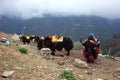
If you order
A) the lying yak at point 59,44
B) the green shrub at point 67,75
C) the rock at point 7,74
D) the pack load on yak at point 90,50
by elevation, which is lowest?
the green shrub at point 67,75

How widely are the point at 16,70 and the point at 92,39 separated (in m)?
8.13

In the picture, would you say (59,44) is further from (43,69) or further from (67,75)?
(67,75)

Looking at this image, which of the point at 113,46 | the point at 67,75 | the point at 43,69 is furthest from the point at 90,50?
the point at 113,46

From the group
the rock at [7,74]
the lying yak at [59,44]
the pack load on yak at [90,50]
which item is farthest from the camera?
the lying yak at [59,44]

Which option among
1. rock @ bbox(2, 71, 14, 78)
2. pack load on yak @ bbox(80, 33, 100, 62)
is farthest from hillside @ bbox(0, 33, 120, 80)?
pack load on yak @ bbox(80, 33, 100, 62)

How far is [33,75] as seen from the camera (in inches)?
472

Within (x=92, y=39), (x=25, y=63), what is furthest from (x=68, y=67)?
(x=92, y=39)

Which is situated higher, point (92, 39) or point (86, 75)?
point (92, 39)

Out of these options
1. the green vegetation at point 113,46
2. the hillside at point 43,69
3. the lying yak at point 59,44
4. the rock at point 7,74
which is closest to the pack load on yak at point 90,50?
the hillside at point 43,69

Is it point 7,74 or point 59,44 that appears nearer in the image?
point 7,74

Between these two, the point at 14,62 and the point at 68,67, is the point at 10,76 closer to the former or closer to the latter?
the point at 14,62

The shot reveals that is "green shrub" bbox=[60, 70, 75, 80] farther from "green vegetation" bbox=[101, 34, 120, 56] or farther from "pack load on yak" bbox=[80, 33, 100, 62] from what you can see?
"green vegetation" bbox=[101, 34, 120, 56]

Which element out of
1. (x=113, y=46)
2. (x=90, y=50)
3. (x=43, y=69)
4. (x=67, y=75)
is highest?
(x=113, y=46)

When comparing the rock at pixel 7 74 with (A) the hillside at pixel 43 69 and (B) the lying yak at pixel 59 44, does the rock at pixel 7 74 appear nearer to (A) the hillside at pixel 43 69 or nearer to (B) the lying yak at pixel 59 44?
(A) the hillside at pixel 43 69
